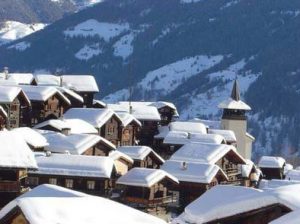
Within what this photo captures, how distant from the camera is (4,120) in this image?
55.5m

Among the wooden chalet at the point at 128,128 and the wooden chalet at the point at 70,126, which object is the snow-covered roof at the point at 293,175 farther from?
the wooden chalet at the point at 70,126

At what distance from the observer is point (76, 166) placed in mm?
44062

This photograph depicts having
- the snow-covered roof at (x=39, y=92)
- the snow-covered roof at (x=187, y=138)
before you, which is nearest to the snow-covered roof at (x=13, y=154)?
the snow-covered roof at (x=39, y=92)

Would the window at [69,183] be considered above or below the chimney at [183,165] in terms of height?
below

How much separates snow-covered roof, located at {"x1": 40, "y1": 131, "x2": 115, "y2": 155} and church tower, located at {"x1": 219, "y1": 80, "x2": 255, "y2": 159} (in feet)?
110

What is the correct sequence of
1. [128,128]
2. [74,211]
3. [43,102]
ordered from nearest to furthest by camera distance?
[74,211] < [43,102] < [128,128]

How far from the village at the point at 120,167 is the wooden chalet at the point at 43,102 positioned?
0.08 meters

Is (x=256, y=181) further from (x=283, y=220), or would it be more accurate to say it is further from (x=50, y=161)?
(x=283, y=220)

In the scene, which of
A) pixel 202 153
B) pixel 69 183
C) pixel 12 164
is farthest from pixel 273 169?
pixel 12 164

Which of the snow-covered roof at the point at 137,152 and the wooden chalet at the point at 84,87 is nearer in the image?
the snow-covered roof at the point at 137,152

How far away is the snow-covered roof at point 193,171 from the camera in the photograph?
4841cm

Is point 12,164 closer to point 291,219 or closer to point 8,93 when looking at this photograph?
point 291,219

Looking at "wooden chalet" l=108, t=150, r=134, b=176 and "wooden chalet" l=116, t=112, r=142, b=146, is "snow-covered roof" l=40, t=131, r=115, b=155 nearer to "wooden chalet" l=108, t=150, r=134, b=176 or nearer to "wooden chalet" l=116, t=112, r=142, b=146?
"wooden chalet" l=108, t=150, r=134, b=176

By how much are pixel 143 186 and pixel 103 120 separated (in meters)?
16.7
